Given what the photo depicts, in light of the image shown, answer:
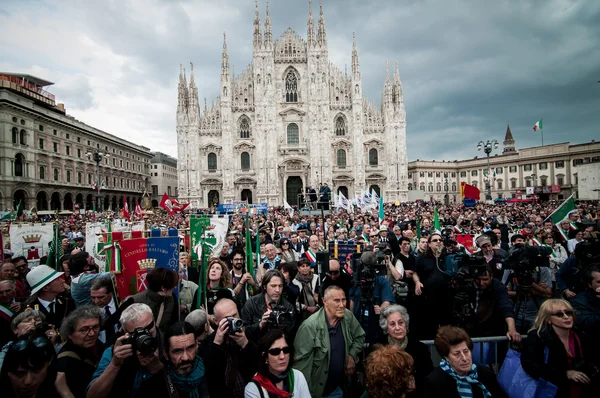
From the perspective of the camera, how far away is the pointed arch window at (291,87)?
3931 centimetres

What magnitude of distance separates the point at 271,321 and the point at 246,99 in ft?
127

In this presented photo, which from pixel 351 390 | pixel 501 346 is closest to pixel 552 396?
pixel 501 346

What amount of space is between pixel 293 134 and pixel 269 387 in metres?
38.1

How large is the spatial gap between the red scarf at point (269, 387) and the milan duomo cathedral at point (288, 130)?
3540 cm

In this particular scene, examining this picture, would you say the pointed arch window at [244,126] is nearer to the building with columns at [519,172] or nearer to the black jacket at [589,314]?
the building with columns at [519,172]

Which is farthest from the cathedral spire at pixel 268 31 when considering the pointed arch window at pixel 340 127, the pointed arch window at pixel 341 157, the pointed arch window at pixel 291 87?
the pointed arch window at pixel 341 157

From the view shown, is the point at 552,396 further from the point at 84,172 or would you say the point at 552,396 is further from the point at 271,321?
the point at 84,172

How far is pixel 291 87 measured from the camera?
39375 mm

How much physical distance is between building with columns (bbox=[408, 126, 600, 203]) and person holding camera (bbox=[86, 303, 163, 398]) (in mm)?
42954

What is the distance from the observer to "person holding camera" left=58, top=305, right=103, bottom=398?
247 cm

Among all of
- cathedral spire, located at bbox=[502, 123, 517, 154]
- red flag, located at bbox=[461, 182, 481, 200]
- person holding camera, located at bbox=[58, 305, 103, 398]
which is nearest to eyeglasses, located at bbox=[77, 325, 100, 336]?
person holding camera, located at bbox=[58, 305, 103, 398]

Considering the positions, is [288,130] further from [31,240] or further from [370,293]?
[370,293]

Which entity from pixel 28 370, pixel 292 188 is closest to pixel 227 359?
pixel 28 370

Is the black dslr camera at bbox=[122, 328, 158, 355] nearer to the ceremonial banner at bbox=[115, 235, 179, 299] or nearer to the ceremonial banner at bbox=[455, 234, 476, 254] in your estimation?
the ceremonial banner at bbox=[115, 235, 179, 299]
